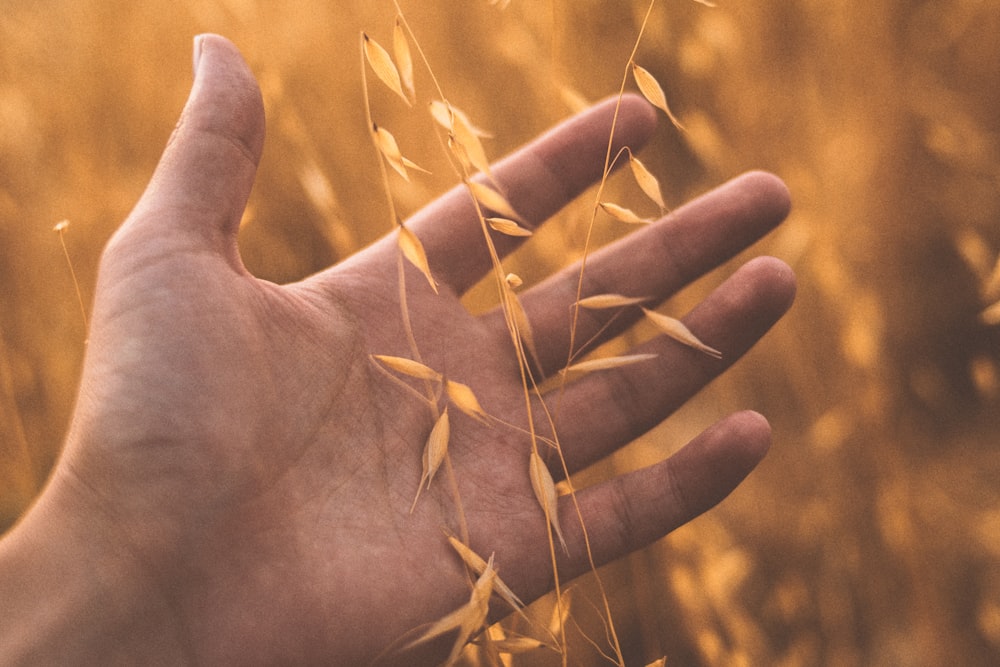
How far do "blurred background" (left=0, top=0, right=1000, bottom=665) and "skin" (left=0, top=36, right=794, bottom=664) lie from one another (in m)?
0.13

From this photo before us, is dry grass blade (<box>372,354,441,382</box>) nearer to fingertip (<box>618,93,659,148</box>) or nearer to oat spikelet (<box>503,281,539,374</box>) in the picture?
oat spikelet (<box>503,281,539,374</box>)

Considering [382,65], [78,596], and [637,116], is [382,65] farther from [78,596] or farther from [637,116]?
[78,596]

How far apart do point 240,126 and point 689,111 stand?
0.54 metres

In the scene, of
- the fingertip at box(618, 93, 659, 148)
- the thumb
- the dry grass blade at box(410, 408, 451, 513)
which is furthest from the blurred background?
the dry grass blade at box(410, 408, 451, 513)

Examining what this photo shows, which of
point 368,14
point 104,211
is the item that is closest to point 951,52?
point 368,14

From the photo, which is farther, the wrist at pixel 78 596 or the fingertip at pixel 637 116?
the fingertip at pixel 637 116

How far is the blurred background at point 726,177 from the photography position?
92 centimetres

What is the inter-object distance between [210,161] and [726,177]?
0.60m

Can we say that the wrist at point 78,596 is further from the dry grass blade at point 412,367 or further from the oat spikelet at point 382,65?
the oat spikelet at point 382,65

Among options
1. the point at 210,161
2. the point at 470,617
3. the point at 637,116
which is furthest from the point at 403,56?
the point at 470,617

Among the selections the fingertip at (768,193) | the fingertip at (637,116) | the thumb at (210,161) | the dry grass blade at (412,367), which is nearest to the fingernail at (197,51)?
the thumb at (210,161)

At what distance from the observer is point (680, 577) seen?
2.88 feet

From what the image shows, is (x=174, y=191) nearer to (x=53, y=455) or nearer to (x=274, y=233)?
(x=274, y=233)

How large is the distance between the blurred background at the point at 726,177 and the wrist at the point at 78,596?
26 centimetres
